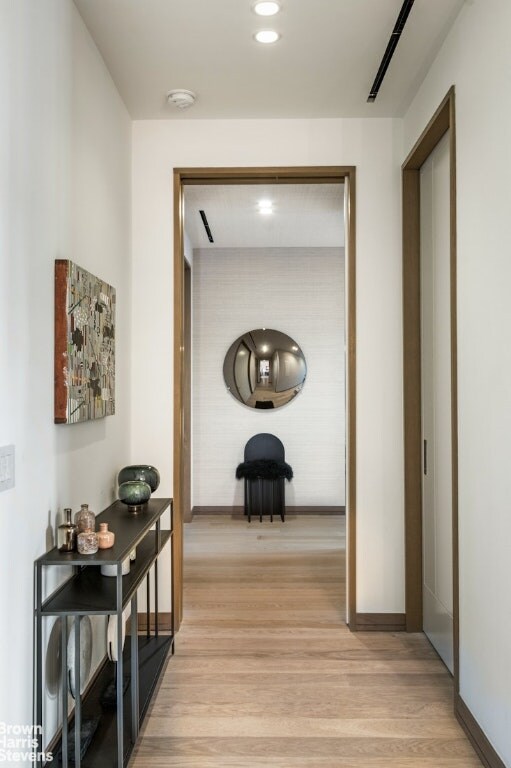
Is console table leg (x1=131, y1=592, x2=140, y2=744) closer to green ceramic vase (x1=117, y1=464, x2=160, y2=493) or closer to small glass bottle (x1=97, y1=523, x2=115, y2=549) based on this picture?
small glass bottle (x1=97, y1=523, x2=115, y2=549)

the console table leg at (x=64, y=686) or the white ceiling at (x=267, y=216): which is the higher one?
the white ceiling at (x=267, y=216)

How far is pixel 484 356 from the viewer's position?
81.4 inches

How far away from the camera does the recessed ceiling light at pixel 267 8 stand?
7.48 ft

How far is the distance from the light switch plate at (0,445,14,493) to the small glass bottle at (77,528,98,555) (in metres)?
0.34

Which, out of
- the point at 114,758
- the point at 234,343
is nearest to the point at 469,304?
the point at 114,758

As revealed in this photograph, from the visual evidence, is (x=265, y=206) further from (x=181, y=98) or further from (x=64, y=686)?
(x=64, y=686)

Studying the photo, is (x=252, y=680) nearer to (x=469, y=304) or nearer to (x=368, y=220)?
(x=469, y=304)

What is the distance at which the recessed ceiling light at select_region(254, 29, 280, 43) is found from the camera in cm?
247

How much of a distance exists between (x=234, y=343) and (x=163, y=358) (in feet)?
9.65

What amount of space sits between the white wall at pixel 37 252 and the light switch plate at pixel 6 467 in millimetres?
25

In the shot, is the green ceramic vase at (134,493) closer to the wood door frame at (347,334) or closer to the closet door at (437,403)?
the wood door frame at (347,334)

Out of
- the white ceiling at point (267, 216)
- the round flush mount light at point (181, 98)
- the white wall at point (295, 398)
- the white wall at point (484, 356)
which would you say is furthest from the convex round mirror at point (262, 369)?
the white wall at point (484, 356)

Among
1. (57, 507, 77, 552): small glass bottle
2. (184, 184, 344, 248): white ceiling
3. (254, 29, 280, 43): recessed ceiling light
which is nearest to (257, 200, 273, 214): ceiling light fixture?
(184, 184, 344, 248): white ceiling

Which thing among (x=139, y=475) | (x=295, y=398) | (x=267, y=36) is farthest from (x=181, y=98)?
(x=295, y=398)
